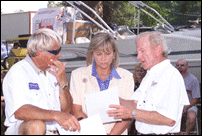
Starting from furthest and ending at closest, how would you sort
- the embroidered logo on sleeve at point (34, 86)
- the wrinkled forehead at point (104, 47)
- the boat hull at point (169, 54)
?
the boat hull at point (169, 54), the wrinkled forehead at point (104, 47), the embroidered logo on sleeve at point (34, 86)

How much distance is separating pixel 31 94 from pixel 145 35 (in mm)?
1182

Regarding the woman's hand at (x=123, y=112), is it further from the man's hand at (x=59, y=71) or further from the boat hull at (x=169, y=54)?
the boat hull at (x=169, y=54)

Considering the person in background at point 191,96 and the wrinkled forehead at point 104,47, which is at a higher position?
the wrinkled forehead at point 104,47

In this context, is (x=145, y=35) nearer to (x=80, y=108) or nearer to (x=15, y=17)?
(x=80, y=108)

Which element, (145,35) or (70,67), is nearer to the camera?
(145,35)

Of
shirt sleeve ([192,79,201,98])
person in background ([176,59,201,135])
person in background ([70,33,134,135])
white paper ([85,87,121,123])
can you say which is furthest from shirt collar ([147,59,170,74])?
shirt sleeve ([192,79,201,98])

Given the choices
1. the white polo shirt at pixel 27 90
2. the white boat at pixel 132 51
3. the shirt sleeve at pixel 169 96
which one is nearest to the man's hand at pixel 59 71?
the white polo shirt at pixel 27 90

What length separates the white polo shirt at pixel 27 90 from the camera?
8.26 ft

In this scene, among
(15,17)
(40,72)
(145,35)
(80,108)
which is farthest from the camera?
(15,17)

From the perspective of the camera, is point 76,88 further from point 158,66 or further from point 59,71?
point 158,66

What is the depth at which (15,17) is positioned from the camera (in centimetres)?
1969

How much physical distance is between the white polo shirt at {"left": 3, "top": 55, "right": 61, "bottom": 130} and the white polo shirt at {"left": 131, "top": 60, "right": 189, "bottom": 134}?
89 cm

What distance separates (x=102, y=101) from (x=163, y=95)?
0.58m

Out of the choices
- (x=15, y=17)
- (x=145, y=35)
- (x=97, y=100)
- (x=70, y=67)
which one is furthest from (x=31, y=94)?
(x=15, y=17)
